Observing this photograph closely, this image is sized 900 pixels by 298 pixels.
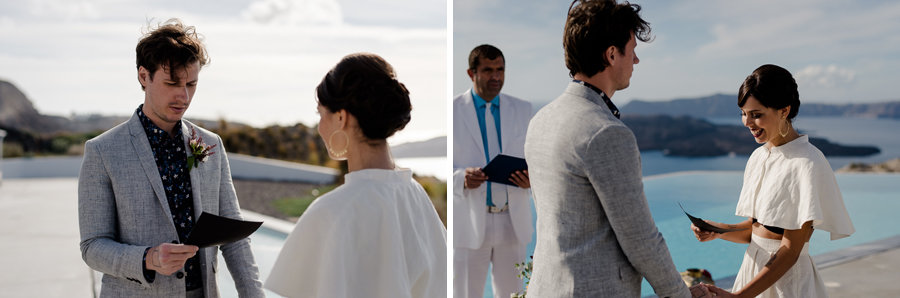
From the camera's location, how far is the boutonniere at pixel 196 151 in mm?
2156

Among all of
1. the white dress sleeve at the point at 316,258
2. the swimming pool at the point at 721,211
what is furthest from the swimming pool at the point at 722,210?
the white dress sleeve at the point at 316,258

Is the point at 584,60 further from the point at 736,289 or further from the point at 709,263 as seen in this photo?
the point at 709,263

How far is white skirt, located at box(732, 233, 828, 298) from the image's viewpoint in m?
2.42

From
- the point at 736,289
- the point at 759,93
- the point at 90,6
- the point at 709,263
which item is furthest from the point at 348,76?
the point at 90,6

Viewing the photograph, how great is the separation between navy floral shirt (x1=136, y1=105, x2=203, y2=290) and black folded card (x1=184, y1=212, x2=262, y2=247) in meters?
0.32

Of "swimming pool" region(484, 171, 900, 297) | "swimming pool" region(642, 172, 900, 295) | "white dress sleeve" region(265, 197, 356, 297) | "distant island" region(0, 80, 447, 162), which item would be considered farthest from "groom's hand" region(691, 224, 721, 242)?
"distant island" region(0, 80, 447, 162)

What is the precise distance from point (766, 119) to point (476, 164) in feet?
6.70

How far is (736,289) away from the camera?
103 inches

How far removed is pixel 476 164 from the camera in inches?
168

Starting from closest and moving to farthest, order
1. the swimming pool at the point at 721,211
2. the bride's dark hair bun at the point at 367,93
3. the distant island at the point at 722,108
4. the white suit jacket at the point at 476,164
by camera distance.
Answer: the bride's dark hair bun at the point at 367,93 → the white suit jacket at the point at 476,164 → the swimming pool at the point at 721,211 → the distant island at the point at 722,108

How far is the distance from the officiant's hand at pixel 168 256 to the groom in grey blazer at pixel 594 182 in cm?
95

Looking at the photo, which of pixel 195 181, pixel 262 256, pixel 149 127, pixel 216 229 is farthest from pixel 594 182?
pixel 262 256

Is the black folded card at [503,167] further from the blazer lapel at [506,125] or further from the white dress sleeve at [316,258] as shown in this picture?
the white dress sleeve at [316,258]

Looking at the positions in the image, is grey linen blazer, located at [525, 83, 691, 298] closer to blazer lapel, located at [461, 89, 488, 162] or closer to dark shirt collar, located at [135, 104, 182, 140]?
Result: dark shirt collar, located at [135, 104, 182, 140]
